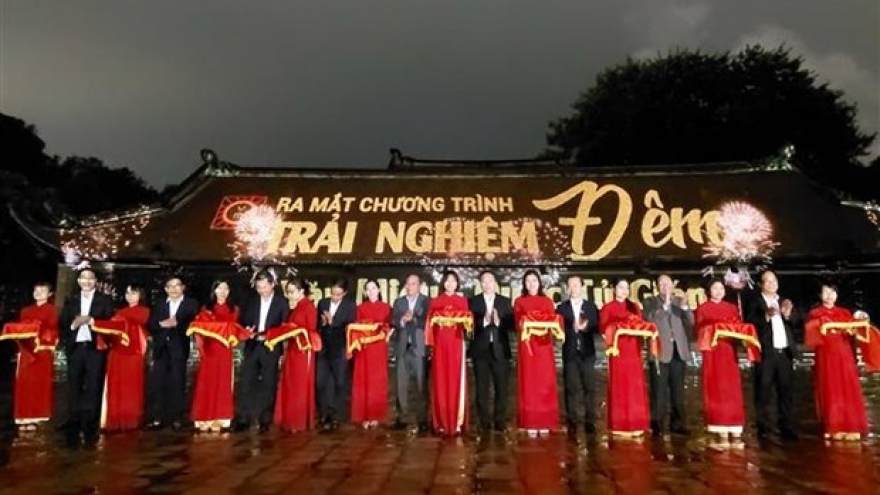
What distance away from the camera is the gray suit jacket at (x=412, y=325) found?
9078 millimetres

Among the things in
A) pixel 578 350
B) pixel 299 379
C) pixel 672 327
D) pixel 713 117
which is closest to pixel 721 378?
pixel 672 327

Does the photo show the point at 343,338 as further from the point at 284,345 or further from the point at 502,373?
the point at 502,373

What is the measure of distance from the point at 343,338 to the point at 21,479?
402 centimetres

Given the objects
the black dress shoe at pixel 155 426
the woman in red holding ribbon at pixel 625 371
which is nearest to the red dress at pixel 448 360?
the woman in red holding ribbon at pixel 625 371

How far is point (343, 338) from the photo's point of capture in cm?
911

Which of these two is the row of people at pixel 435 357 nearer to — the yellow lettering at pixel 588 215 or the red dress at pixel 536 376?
the red dress at pixel 536 376

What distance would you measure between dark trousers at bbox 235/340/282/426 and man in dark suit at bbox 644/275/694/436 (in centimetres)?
434

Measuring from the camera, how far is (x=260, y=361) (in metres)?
8.66

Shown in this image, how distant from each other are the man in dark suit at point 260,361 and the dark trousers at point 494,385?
2381 mm

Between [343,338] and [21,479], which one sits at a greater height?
[343,338]

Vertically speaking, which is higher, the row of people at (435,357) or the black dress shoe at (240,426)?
the row of people at (435,357)

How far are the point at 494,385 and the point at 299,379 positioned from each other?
2271 millimetres

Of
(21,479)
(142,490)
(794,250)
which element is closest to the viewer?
(142,490)

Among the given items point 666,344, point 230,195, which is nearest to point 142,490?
point 666,344
